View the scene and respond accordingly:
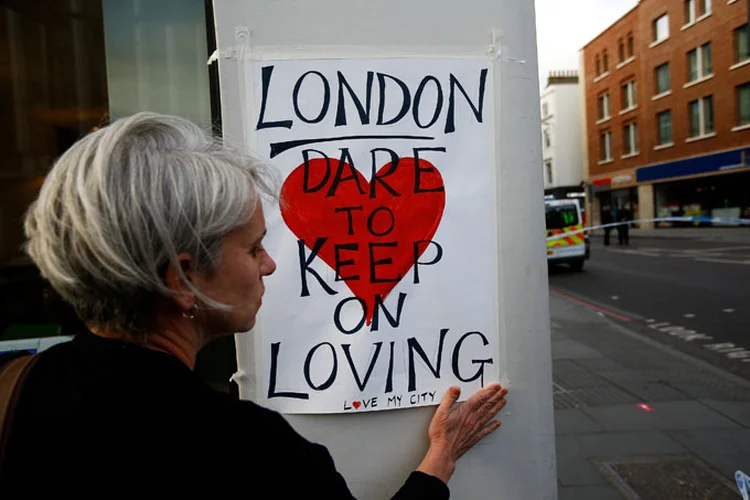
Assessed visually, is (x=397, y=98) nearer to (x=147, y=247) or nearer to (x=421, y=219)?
(x=421, y=219)

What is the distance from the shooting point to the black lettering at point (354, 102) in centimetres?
160

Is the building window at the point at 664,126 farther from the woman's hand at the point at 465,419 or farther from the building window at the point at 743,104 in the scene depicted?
the woman's hand at the point at 465,419

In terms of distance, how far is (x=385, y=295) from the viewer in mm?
1625

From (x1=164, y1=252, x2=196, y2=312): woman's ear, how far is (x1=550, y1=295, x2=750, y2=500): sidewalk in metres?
3.25

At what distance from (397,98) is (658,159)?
35823 millimetres

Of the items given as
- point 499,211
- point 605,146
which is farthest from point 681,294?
point 605,146

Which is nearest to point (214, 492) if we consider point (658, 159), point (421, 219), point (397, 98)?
point (421, 219)

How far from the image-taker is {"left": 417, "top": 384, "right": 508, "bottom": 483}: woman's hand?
158cm

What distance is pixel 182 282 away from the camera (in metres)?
0.94

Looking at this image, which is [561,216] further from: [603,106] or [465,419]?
[603,106]

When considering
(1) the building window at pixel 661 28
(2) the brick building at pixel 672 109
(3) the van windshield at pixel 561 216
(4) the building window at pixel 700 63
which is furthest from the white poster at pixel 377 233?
(1) the building window at pixel 661 28

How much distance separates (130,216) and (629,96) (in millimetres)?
40376

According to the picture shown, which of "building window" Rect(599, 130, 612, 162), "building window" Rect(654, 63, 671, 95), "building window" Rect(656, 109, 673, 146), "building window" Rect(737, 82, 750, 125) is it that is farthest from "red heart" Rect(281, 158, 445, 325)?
"building window" Rect(599, 130, 612, 162)

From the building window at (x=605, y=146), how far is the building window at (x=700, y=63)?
896 centimetres
